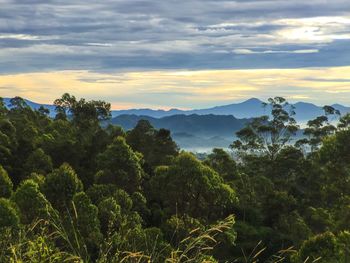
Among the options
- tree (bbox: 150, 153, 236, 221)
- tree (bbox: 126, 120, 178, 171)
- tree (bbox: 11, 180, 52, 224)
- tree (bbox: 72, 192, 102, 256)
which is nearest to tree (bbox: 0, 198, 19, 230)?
tree (bbox: 11, 180, 52, 224)

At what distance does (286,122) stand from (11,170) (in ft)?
127

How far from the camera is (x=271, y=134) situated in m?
66.9

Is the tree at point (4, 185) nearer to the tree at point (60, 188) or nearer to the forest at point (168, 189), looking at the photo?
the forest at point (168, 189)

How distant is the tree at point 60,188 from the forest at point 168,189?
58mm

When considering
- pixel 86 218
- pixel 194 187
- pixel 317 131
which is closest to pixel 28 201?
pixel 86 218

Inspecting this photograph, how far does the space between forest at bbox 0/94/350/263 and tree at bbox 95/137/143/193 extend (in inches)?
2.7

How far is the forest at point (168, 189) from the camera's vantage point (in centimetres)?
2112

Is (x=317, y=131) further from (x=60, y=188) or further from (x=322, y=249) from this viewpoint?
(x=60, y=188)

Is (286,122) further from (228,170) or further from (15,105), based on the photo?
(15,105)

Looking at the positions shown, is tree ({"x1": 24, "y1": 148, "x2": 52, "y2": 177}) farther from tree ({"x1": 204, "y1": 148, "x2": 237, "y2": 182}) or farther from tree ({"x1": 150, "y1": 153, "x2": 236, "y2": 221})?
tree ({"x1": 204, "y1": 148, "x2": 237, "y2": 182})

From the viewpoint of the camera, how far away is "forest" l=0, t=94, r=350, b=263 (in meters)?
21.1

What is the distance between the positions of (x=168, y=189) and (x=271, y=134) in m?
38.2

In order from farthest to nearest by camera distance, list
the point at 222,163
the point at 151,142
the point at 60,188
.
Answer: the point at 222,163 < the point at 151,142 < the point at 60,188

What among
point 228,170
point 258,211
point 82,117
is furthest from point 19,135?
point 258,211
